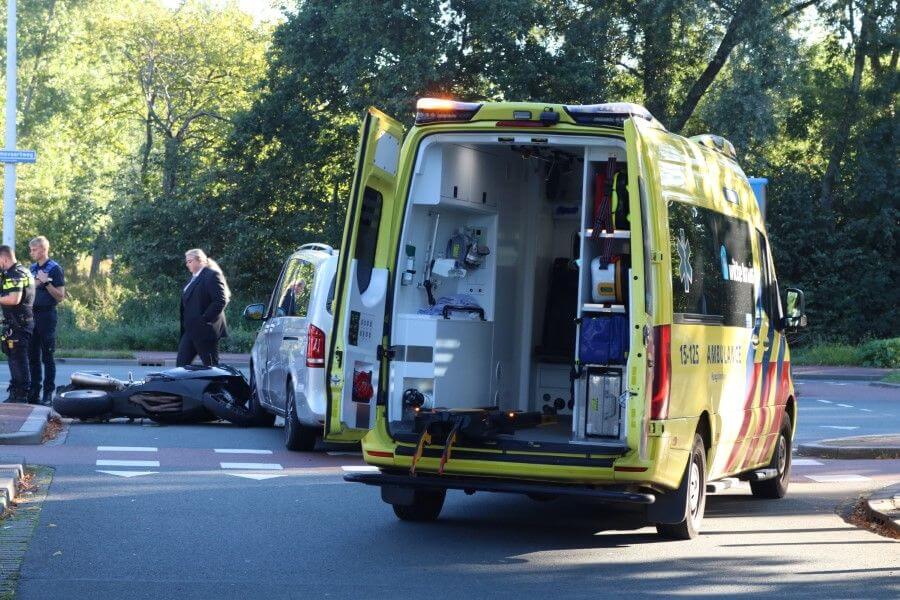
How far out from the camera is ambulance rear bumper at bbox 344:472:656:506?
8297mm

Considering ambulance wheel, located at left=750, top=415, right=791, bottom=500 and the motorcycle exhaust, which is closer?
ambulance wheel, located at left=750, top=415, right=791, bottom=500

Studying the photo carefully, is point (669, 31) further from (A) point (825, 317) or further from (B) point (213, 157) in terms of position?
(B) point (213, 157)

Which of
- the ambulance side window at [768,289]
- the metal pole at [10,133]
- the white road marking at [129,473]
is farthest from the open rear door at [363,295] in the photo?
the metal pole at [10,133]

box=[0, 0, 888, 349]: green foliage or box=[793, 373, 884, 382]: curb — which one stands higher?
box=[0, 0, 888, 349]: green foliage

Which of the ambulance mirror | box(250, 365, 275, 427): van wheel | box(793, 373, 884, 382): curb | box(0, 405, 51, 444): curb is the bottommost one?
box(0, 405, 51, 444): curb

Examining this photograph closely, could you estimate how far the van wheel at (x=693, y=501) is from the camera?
8.91 meters

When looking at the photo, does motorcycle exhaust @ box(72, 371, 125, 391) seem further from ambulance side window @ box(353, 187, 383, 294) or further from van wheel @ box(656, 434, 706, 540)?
van wheel @ box(656, 434, 706, 540)

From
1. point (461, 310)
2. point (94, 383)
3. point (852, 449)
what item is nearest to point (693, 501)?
point (461, 310)

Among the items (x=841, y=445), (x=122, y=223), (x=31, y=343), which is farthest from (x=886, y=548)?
(x=122, y=223)

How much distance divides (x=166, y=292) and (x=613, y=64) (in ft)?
46.8

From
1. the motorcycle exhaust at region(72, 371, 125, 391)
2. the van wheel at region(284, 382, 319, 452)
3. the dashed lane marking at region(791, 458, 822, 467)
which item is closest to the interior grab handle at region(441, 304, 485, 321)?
the van wheel at region(284, 382, 319, 452)

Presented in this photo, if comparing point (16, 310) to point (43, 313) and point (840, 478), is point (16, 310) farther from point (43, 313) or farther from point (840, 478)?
point (840, 478)

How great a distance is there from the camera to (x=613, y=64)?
121 ft

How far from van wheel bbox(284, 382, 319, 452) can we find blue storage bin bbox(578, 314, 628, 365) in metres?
5.27
